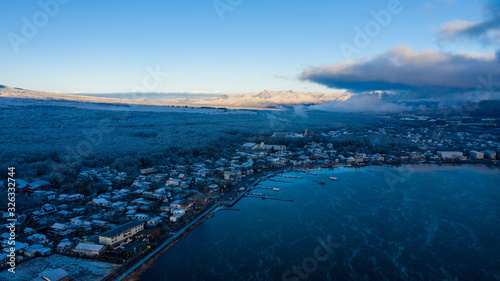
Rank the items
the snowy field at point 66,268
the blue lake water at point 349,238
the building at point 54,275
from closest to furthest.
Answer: the building at point 54,275 → the snowy field at point 66,268 → the blue lake water at point 349,238

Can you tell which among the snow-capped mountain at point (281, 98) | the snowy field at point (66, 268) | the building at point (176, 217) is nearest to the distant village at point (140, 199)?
the building at point (176, 217)

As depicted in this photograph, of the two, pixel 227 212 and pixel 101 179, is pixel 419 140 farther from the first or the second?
pixel 101 179

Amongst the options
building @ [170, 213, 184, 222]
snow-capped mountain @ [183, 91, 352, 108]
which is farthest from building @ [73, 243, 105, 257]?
snow-capped mountain @ [183, 91, 352, 108]

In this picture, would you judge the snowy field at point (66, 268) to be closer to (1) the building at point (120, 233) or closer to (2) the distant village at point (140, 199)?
(2) the distant village at point (140, 199)

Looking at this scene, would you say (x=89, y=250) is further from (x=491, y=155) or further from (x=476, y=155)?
(x=491, y=155)

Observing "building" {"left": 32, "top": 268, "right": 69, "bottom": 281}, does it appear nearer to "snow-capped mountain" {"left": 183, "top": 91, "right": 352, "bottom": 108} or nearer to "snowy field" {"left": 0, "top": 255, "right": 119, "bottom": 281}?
"snowy field" {"left": 0, "top": 255, "right": 119, "bottom": 281}

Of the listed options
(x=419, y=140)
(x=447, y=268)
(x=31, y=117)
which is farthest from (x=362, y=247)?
(x=31, y=117)
